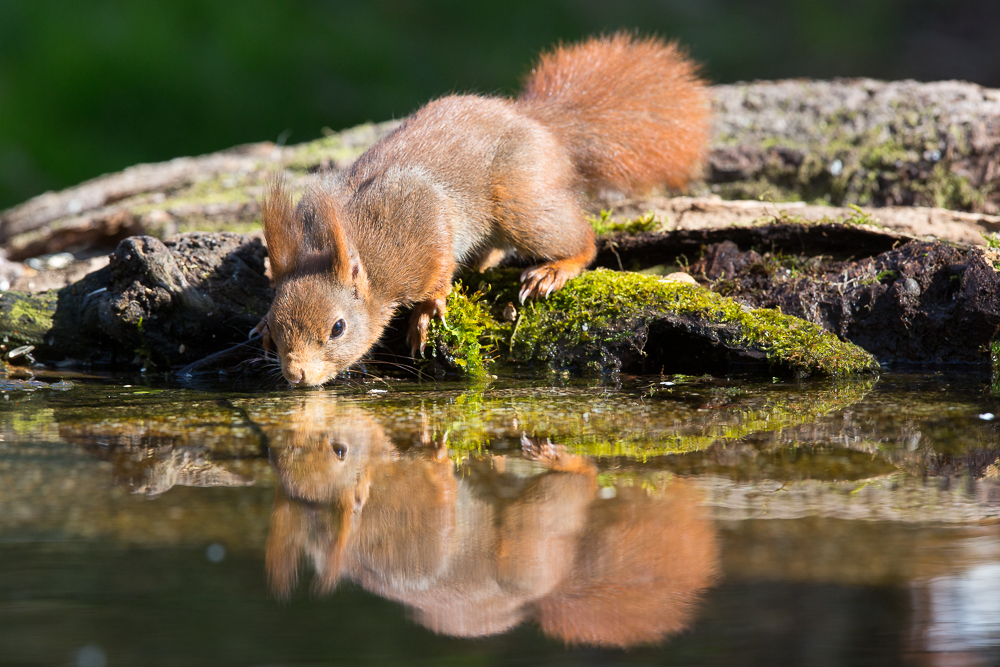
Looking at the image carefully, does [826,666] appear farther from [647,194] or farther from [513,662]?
[647,194]

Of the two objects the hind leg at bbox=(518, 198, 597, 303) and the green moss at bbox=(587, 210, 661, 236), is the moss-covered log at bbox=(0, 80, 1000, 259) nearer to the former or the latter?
the green moss at bbox=(587, 210, 661, 236)

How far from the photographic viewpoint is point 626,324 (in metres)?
3.53

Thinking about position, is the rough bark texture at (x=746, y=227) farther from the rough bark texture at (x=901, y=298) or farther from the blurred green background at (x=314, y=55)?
the blurred green background at (x=314, y=55)

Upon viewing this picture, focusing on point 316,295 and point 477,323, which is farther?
point 477,323

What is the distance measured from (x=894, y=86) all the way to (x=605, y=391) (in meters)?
3.90

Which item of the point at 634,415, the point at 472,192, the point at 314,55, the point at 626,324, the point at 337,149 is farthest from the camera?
the point at 314,55

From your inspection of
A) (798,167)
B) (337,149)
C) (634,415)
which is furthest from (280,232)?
(798,167)

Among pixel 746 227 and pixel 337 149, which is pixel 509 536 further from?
pixel 337 149

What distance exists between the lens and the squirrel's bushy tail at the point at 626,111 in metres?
4.25

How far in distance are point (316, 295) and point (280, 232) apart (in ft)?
1.08

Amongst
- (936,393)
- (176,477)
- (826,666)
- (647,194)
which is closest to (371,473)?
(176,477)

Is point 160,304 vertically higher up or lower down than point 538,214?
lower down

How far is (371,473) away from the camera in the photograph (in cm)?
206

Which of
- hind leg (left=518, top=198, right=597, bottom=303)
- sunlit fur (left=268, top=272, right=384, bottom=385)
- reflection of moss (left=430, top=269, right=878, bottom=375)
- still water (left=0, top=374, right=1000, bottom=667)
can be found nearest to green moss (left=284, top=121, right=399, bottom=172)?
hind leg (left=518, top=198, right=597, bottom=303)
